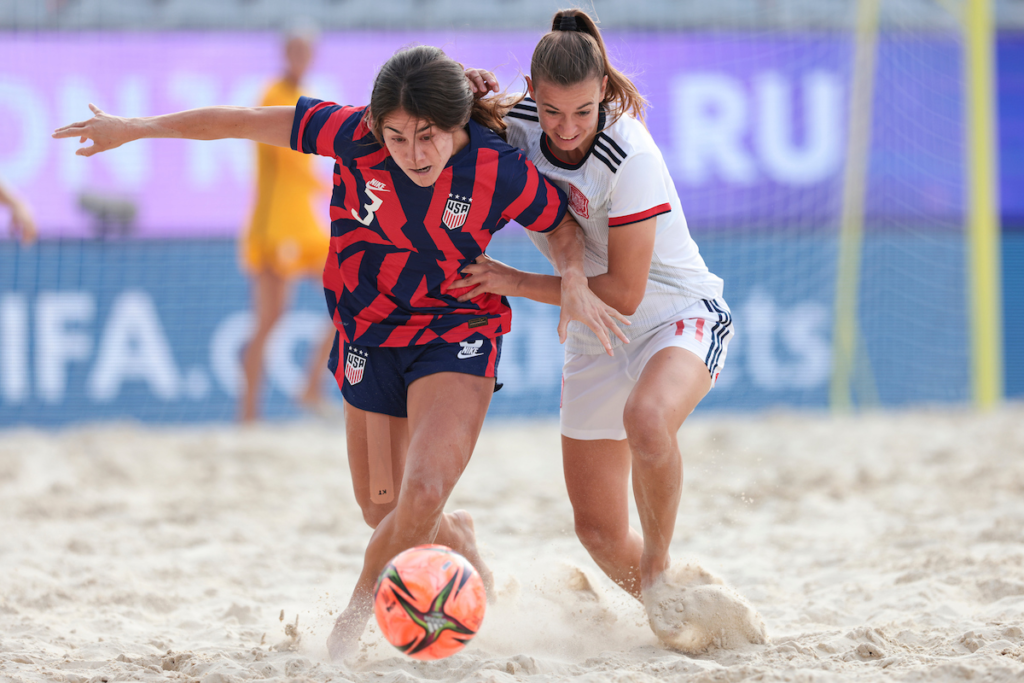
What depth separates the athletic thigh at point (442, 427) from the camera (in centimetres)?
241

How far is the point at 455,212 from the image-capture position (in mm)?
2523

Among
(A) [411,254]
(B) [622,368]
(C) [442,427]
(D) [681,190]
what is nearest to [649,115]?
(D) [681,190]

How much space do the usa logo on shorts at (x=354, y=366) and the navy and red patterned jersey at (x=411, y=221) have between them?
0.04 meters

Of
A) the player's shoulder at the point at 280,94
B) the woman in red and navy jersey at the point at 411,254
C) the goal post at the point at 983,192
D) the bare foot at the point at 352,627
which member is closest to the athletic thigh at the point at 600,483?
the woman in red and navy jersey at the point at 411,254

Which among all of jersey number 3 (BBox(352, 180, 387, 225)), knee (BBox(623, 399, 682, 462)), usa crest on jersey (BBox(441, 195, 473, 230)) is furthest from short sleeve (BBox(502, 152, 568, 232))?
knee (BBox(623, 399, 682, 462))

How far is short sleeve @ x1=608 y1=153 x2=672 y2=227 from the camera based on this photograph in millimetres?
2512

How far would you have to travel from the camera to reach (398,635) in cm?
218

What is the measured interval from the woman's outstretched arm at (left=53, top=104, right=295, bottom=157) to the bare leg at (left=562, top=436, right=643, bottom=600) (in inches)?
49.1

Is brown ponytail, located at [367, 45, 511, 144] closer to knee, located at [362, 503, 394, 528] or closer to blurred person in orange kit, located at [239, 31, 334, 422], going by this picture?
knee, located at [362, 503, 394, 528]

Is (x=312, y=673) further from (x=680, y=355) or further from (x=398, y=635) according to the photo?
(x=680, y=355)

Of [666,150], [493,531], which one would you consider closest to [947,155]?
[666,150]

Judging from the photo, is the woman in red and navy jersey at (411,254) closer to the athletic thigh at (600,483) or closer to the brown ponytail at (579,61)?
the brown ponytail at (579,61)

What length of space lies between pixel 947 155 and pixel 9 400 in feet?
24.7

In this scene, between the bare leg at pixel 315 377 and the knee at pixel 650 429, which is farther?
the bare leg at pixel 315 377
